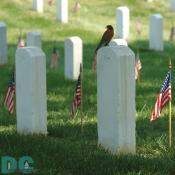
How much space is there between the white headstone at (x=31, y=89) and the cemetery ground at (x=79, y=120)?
24 centimetres

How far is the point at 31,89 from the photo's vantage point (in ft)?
25.0

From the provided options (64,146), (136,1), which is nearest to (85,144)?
(64,146)

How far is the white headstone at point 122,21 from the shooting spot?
19.0m

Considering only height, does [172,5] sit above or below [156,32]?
above

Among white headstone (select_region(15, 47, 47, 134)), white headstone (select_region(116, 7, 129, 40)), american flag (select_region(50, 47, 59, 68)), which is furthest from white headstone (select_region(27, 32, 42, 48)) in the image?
white headstone (select_region(15, 47, 47, 134))

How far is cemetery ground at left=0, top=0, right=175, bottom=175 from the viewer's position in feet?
20.6

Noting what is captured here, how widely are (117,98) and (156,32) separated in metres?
11.2

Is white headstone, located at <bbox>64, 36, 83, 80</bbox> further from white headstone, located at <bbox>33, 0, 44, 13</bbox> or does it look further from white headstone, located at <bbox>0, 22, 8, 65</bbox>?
white headstone, located at <bbox>33, 0, 44, 13</bbox>

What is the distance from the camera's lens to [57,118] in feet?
30.9

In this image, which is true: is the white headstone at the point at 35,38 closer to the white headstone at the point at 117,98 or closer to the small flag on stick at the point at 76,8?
the small flag on stick at the point at 76,8

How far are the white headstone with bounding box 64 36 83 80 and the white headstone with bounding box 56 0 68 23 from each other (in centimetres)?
676

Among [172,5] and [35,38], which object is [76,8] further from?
[35,38]

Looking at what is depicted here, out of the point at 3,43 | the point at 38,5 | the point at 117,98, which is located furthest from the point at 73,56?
the point at 38,5

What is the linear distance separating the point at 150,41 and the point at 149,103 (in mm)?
7613
